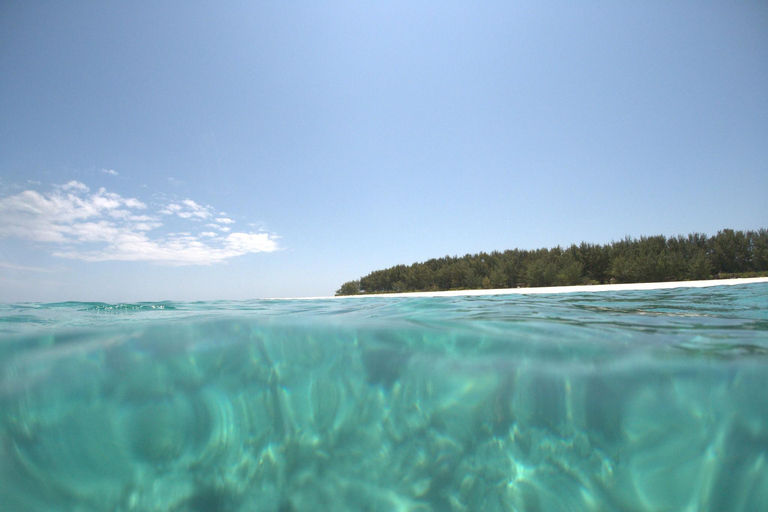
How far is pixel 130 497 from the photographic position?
1.61 metres

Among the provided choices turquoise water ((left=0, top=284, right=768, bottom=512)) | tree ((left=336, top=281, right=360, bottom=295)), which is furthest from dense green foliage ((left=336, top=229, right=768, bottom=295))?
turquoise water ((left=0, top=284, right=768, bottom=512))

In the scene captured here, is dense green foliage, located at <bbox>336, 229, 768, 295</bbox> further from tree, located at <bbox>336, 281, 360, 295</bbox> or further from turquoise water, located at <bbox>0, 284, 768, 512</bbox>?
turquoise water, located at <bbox>0, 284, 768, 512</bbox>

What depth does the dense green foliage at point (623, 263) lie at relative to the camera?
583 inches

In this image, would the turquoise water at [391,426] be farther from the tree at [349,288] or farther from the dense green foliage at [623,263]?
the tree at [349,288]

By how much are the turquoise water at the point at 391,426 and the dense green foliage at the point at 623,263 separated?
50.9ft

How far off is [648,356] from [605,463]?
87cm

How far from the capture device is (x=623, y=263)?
50.6ft

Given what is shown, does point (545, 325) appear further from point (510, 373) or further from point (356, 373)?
point (356, 373)

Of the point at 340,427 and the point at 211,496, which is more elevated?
the point at 340,427

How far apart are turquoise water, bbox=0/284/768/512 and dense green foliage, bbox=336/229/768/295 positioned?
15500 mm

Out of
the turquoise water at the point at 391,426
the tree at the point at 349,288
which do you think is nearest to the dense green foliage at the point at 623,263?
the tree at the point at 349,288

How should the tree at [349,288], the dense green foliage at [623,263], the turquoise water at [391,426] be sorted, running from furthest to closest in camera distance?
the tree at [349,288] < the dense green foliage at [623,263] < the turquoise water at [391,426]

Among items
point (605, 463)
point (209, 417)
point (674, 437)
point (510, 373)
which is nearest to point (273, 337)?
point (209, 417)

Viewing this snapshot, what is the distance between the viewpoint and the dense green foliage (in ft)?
48.5
